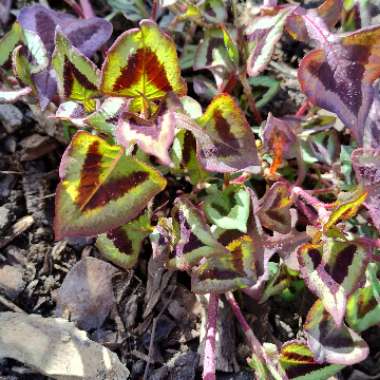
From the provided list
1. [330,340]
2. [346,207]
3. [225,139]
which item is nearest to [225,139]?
[225,139]

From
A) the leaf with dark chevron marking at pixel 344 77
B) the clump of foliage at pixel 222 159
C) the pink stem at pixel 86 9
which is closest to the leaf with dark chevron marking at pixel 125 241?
the clump of foliage at pixel 222 159

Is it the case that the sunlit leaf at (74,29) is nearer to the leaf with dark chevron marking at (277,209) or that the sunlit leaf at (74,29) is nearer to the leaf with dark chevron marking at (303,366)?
the leaf with dark chevron marking at (277,209)

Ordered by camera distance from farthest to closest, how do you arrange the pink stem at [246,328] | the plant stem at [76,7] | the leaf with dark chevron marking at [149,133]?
the plant stem at [76,7]
the pink stem at [246,328]
the leaf with dark chevron marking at [149,133]

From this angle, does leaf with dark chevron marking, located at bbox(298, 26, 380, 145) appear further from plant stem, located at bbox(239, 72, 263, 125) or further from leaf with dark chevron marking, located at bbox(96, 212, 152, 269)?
leaf with dark chevron marking, located at bbox(96, 212, 152, 269)

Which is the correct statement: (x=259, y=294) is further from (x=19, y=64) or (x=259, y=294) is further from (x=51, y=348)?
(x=19, y=64)

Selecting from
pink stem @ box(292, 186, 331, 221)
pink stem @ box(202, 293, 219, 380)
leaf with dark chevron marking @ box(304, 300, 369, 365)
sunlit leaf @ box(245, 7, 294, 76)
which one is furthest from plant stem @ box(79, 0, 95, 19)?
leaf with dark chevron marking @ box(304, 300, 369, 365)

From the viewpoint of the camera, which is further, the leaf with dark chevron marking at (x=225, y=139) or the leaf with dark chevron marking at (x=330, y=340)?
the leaf with dark chevron marking at (x=330, y=340)

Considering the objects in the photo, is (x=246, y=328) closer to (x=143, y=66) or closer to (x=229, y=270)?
(x=229, y=270)
